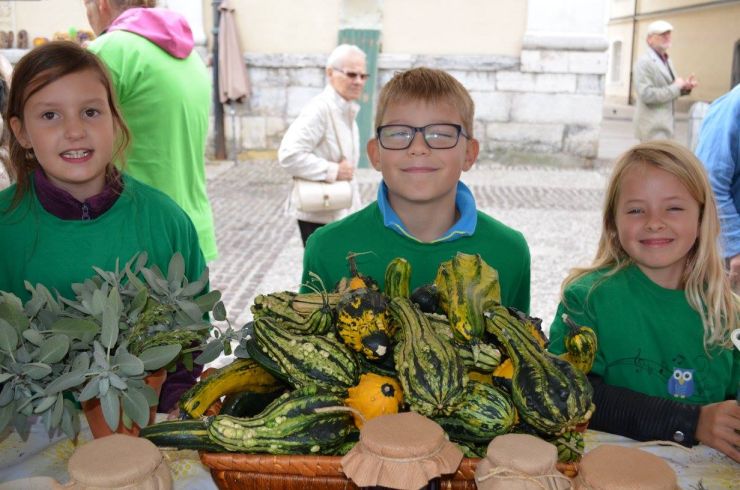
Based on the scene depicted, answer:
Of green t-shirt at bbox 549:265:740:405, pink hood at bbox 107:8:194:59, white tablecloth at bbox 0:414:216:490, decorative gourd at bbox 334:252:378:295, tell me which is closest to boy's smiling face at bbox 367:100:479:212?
decorative gourd at bbox 334:252:378:295

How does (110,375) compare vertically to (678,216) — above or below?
Result: below

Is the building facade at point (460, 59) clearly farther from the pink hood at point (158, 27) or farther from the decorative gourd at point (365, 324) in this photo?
the decorative gourd at point (365, 324)

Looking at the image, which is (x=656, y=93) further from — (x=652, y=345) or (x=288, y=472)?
(x=288, y=472)

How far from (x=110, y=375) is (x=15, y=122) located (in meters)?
1.23

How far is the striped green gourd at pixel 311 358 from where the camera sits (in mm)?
1502

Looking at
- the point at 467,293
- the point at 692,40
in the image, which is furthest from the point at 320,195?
the point at 692,40

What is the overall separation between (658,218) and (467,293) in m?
1.02

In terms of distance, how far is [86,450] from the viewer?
1170 mm

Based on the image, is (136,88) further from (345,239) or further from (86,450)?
(86,450)

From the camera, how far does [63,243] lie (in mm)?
2244

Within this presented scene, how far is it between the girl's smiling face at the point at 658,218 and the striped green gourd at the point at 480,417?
1072 millimetres

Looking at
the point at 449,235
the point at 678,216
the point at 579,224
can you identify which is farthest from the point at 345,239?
the point at 579,224

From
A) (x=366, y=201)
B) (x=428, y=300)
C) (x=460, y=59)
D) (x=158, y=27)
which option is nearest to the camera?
(x=428, y=300)

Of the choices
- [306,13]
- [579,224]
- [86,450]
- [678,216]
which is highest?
[306,13]
